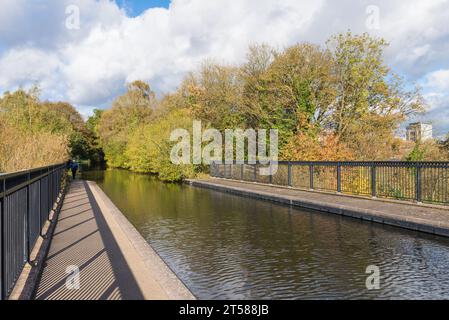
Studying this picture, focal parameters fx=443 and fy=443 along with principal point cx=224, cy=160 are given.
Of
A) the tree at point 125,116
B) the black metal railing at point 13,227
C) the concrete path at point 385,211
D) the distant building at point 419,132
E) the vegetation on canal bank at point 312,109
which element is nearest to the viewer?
the black metal railing at point 13,227

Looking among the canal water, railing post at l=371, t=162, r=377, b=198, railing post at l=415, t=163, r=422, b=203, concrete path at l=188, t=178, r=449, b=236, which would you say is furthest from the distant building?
the canal water

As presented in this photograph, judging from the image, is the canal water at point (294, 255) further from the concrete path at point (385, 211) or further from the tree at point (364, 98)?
the tree at point (364, 98)

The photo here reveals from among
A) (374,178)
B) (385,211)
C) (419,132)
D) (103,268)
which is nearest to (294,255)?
(103,268)

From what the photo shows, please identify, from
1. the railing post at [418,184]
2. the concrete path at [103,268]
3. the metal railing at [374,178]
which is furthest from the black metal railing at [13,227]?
the railing post at [418,184]

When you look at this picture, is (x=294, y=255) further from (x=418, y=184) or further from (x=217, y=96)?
(x=217, y=96)

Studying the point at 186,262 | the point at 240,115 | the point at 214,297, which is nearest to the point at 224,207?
the point at 186,262

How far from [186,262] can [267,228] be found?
3.83 m

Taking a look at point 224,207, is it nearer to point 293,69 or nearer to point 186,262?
point 186,262

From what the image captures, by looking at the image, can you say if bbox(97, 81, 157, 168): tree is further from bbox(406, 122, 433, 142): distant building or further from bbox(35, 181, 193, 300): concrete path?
bbox(35, 181, 193, 300): concrete path

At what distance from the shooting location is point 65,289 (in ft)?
18.4

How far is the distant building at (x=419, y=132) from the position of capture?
2294cm

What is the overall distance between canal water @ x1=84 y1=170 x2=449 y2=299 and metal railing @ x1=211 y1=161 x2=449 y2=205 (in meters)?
3.06

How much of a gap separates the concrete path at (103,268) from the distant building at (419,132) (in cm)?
1786

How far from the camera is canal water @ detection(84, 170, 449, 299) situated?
19.9 feet
